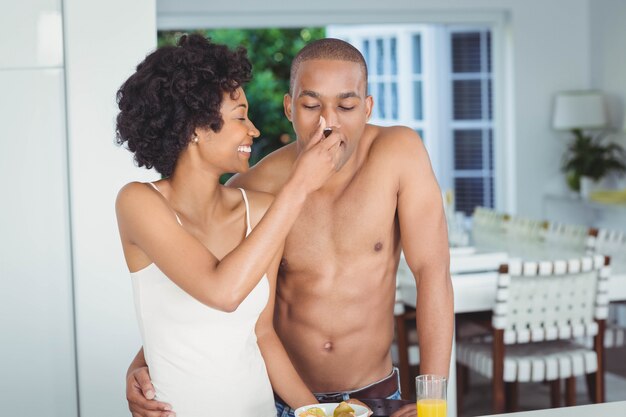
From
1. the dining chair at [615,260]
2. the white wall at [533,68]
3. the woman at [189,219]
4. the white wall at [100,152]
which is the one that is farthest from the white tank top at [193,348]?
the white wall at [533,68]

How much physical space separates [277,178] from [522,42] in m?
5.67

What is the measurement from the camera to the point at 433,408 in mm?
1624

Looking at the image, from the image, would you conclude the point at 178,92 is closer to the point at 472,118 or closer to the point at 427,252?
the point at 427,252

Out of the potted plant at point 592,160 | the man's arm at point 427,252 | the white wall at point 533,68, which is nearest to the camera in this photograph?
the man's arm at point 427,252

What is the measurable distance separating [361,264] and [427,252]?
0.18 metres

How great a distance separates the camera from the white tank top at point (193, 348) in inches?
73.5

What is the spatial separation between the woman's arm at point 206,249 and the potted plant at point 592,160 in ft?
17.7

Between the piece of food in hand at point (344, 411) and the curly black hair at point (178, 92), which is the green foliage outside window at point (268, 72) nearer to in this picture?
the curly black hair at point (178, 92)

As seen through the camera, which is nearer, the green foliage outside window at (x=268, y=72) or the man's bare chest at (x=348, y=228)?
the man's bare chest at (x=348, y=228)

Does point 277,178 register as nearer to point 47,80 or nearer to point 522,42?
point 47,80

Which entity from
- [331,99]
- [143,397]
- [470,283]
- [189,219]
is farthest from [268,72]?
[143,397]

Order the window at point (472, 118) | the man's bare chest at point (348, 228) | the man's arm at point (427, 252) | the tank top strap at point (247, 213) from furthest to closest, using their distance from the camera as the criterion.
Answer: the window at point (472, 118) → the man's bare chest at point (348, 228) → the man's arm at point (427, 252) → the tank top strap at point (247, 213)

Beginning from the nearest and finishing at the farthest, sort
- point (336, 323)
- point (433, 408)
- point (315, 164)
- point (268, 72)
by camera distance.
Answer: point (433, 408) < point (315, 164) < point (336, 323) < point (268, 72)

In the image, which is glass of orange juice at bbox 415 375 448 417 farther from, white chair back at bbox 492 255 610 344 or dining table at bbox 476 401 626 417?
white chair back at bbox 492 255 610 344
